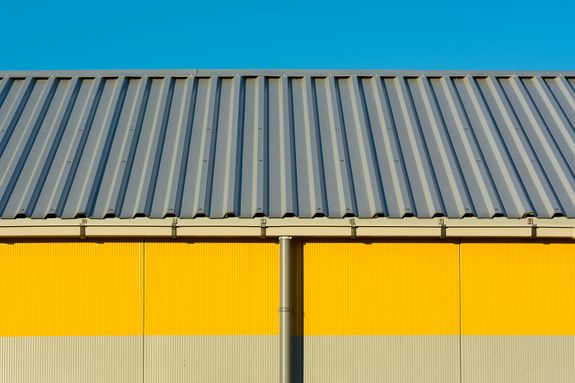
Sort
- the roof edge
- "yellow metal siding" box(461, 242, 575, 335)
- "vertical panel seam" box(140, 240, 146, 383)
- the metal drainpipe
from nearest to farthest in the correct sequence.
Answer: the metal drainpipe
"vertical panel seam" box(140, 240, 146, 383)
"yellow metal siding" box(461, 242, 575, 335)
the roof edge

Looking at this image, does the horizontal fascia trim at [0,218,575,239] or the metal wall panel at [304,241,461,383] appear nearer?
the horizontal fascia trim at [0,218,575,239]

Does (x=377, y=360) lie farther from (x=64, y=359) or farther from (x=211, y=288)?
(x=64, y=359)

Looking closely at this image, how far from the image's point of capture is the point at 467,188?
8633 mm

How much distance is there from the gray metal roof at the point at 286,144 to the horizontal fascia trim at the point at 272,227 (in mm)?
100

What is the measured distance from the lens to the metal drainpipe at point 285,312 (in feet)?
26.1

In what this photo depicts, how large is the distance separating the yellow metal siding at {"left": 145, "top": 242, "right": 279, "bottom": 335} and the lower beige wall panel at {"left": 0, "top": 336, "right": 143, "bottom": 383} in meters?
0.34

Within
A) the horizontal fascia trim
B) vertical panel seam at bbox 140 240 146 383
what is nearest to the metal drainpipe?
the horizontal fascia trim

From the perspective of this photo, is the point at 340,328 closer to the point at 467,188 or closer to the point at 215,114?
the point at 467,188

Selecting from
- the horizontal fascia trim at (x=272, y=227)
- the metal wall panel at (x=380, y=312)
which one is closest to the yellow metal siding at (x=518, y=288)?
the metal wall panel at (x=380, y=312)

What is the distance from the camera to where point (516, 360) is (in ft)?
27.0

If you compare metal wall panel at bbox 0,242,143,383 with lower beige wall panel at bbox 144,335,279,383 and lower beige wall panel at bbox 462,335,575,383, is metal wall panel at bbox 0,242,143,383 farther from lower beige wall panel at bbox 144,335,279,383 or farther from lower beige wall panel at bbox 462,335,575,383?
lower beige wall panel at bbox 462,335,575,383

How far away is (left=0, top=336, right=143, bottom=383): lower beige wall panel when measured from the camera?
8156 mm

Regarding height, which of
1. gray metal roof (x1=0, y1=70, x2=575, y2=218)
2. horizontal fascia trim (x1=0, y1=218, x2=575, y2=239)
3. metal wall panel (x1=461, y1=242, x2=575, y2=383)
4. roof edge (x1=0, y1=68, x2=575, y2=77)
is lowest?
metal wall panel (x1=461, y1=242, x2=575, y2=383)

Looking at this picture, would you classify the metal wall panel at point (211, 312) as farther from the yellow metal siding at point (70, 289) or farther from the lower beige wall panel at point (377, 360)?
the lower beige wall panel at point (377, 360)
